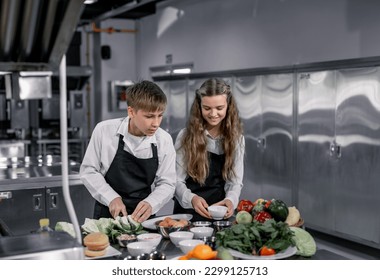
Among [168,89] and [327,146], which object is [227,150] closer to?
[327,146]

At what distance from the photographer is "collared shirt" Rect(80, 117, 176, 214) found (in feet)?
8.52

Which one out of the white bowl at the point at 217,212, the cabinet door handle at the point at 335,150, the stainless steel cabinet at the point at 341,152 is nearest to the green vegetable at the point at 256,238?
the white bowl at the point at 217,212

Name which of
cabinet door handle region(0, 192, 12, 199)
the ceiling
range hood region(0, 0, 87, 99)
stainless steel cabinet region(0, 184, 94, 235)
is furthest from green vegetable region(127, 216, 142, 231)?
the ceiling

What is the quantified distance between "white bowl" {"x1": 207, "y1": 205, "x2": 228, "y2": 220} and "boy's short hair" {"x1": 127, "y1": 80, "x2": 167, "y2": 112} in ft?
1.79

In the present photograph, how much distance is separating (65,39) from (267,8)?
5081 millimetres

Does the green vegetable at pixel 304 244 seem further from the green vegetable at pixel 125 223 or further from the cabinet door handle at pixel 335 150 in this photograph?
the cabinet door handle at pixel 335 150

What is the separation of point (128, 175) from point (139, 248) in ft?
2.82

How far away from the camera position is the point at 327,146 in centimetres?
488

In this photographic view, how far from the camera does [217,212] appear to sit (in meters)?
2.36

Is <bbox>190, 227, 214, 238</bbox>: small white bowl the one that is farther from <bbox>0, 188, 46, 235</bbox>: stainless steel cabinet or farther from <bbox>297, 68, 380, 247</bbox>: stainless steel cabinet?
<bbox>297, 68, 380, 247</bbox>: stainless steel cabinet

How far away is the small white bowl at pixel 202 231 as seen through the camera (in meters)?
2.08

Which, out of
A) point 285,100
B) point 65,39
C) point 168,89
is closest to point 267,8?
point 285,100

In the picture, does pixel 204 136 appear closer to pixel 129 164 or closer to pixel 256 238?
pixel 129 164

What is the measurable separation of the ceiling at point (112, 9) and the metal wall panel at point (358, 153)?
316 cm
